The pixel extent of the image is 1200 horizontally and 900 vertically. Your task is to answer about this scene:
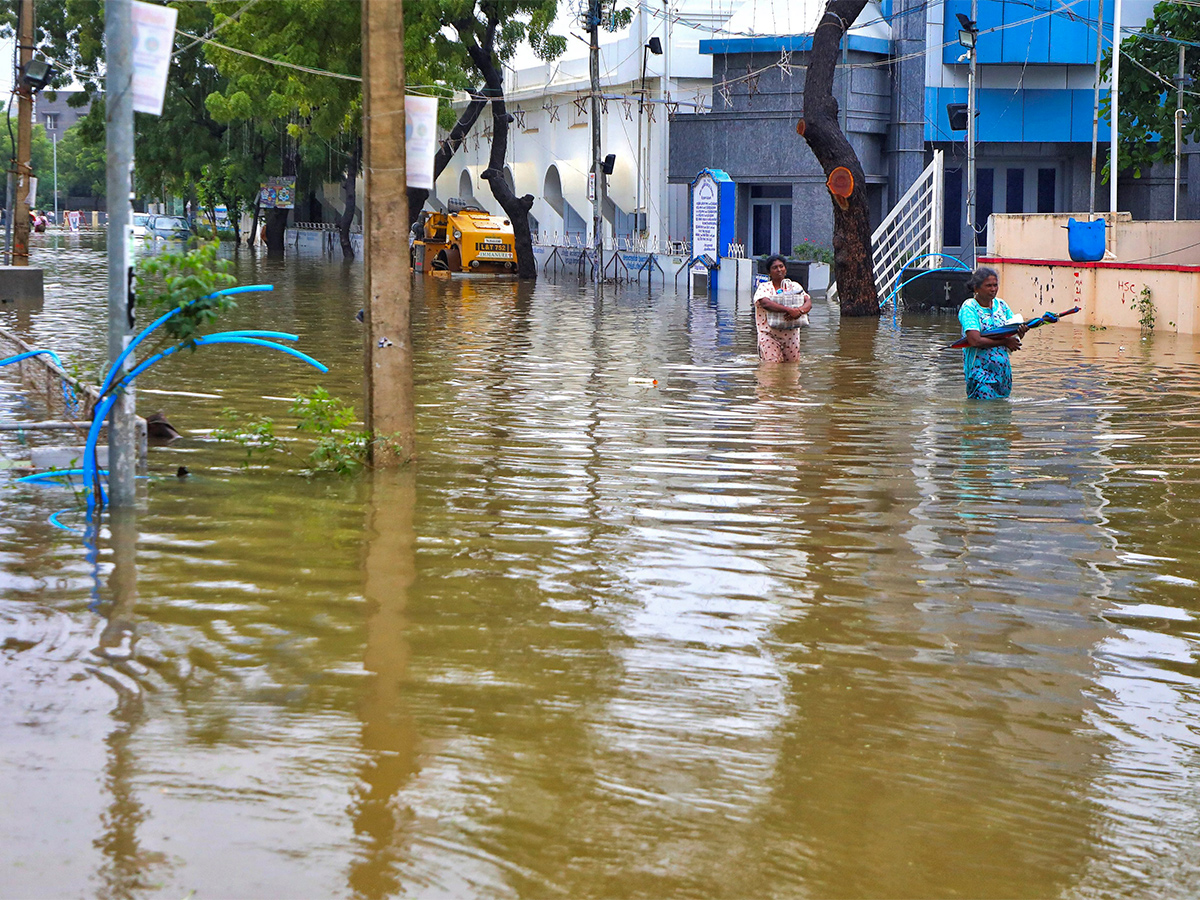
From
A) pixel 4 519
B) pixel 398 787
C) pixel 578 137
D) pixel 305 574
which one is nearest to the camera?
pixel 398 787

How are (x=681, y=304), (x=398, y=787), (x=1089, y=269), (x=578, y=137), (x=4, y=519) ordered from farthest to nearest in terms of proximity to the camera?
(x=578, y=137)
(x=681, y=304)
(x=1089, y=269)
(x=4, y=519)
(x=398, y=787)

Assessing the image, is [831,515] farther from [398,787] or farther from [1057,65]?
[1057,65]

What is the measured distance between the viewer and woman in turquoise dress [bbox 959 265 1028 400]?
12406mm

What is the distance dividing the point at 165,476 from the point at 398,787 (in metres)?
5.40

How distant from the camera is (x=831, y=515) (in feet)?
27.6

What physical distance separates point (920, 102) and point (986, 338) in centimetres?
2874

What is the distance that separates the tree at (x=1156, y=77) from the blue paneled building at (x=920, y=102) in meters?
6.17

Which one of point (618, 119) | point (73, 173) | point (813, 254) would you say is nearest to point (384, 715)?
point (813, 254)

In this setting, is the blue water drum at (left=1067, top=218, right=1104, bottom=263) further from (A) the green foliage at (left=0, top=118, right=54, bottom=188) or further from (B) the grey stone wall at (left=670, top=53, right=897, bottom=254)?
(A) the green foliage at (left=0, top=118, right=54, bottom=188)

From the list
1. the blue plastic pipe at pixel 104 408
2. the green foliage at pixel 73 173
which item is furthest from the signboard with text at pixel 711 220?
the green foliage at pixel 73 173

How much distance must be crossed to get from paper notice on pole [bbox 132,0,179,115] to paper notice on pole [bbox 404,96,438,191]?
2.04 m

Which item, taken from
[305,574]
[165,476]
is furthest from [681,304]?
[305,574]

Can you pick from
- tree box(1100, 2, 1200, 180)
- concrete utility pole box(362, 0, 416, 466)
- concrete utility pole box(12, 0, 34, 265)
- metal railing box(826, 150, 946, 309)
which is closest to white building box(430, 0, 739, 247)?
metal railing box(826, 150, 946, 309)

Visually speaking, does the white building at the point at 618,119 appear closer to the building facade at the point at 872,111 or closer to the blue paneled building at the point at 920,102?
the building facade at the point at 872,111
